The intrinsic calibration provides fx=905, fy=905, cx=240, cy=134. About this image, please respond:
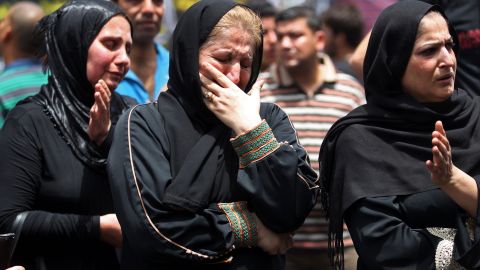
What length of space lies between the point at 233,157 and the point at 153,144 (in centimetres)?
30

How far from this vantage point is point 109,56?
4125 millimetres

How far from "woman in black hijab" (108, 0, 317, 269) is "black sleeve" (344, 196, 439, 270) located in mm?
224

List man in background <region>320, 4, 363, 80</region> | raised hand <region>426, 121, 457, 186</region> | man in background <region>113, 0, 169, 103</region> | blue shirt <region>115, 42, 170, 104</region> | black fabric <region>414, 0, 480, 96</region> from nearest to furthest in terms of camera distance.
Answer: raised hand <region>426, 121, 457, 186</region>, black fabric <region>414, 0, 480, 96</region>, blue shirt <region>115, 42, 170, 104</region>, man in background <region>113, 0, 169, 103</region>, man in background <region>320, 4, 363, 80</region>

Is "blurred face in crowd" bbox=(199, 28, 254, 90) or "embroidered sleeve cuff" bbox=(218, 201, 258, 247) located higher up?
"blurred face in crowd" bbox=(199, 28, 254, 90)

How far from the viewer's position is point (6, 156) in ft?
12.5

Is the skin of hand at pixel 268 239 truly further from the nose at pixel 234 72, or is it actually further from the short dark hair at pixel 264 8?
the short dark hair at pixel 264 8

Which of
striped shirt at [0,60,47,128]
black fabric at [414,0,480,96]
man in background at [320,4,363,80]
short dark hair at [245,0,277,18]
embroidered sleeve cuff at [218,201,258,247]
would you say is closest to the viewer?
embroidered sleeve cuff at [218,201,258,247]

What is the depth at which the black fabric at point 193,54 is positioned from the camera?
337 cm

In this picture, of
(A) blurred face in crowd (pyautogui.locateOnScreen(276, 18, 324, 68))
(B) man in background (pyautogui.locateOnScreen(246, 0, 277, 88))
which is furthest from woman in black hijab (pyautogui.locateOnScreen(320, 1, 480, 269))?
(B) man in background (pyautogui.locateOnScreen(246, 0, 277, 88))

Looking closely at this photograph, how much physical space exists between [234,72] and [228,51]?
0.28 feet

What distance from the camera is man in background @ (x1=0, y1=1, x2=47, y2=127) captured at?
5.54m

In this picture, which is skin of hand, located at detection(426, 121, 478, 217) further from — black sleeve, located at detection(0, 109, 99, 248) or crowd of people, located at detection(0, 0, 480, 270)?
black sleeve, located at detection(0, 109, 99, 248)

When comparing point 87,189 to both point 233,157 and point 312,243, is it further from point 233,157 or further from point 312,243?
point 312,243

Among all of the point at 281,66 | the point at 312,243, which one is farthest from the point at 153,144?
the point at 281,66
